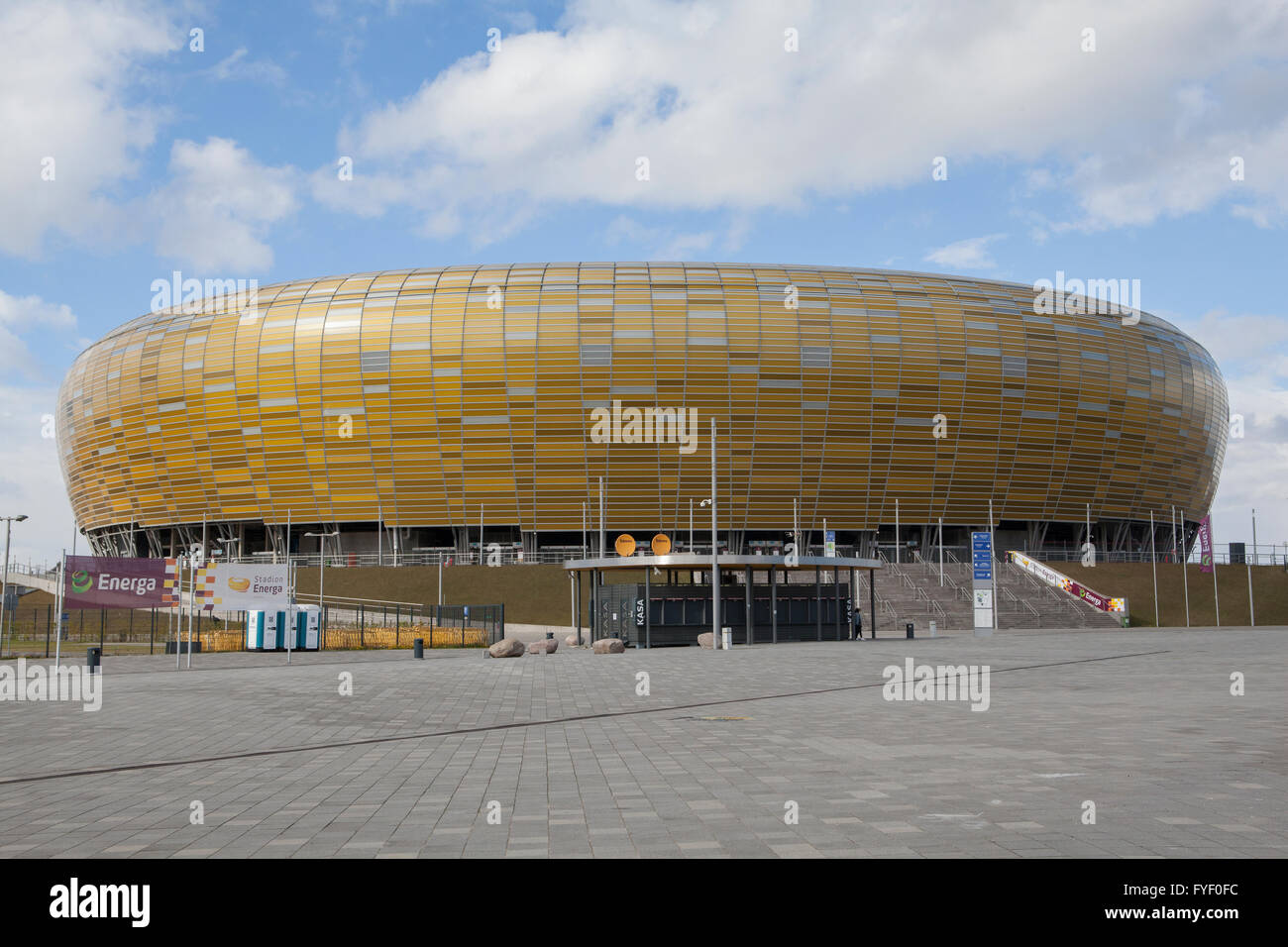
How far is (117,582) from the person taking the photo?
3212cm

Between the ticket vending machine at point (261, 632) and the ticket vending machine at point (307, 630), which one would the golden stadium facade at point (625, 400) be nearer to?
the ticket vending machine at point (307, 630)

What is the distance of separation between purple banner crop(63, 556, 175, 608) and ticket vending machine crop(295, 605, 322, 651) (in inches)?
315

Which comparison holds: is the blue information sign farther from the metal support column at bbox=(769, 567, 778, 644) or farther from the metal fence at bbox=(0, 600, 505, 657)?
the metal fence at bbox=(0, 600, 505, 657)

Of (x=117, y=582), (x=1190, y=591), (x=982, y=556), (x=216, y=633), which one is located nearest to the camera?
(x=117, y=582)

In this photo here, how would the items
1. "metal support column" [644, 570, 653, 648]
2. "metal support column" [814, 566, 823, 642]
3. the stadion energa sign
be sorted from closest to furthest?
the stadion energa sign < "metal support column" [644, 570, 653, 648] < "metal support column" [814, 566, 823, 642]

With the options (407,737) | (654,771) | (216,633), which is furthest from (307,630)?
(654,771)

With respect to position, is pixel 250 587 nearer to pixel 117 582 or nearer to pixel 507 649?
pixel 117 582

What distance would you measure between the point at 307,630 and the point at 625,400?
151 feet

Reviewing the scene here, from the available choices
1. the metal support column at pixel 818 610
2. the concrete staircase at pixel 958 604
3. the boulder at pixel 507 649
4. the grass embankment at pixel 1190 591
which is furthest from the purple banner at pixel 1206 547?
the boulder at pixel 507 649

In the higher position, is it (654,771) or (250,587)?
(250,587)

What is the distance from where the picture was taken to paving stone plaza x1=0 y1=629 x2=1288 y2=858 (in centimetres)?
739

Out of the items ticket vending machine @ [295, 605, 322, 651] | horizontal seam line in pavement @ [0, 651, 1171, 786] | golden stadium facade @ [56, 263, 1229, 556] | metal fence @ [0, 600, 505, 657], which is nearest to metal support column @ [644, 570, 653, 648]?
metal fence @ [0, 600, 505, 657]
